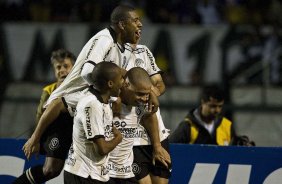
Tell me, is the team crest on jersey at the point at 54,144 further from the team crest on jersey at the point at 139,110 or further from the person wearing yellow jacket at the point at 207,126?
the person wearing yellow jacket at the point at 207,126

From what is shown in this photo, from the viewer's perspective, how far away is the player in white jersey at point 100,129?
254 inches

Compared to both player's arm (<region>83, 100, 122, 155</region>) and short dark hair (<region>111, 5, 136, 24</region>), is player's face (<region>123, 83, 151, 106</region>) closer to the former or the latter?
player's arm (<region>83, 100, 122, 155</region>)

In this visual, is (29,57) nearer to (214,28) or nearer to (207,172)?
(214,28)

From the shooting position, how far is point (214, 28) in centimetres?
1252

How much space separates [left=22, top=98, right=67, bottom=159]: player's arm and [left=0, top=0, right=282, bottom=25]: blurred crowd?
616 centimetres

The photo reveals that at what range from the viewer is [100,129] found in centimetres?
642

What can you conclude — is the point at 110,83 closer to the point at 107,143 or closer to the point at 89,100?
the point at 89,100

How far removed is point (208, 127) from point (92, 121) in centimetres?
296

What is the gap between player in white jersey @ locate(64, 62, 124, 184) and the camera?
645cm

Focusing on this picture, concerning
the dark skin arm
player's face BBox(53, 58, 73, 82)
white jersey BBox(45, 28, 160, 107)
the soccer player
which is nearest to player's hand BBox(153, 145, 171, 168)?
the dark skin arm

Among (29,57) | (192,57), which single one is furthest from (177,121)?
(29,57)

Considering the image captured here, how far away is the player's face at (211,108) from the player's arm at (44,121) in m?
2.02

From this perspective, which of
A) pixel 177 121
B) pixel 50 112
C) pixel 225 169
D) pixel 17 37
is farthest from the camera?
pixel 17 37

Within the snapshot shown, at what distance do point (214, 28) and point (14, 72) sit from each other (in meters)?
2.93
